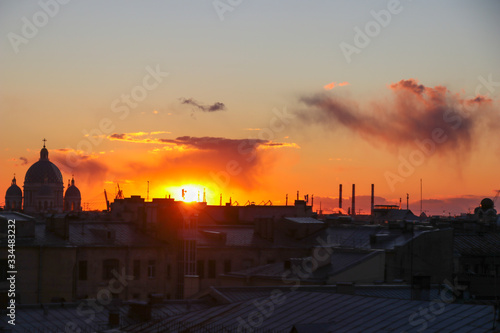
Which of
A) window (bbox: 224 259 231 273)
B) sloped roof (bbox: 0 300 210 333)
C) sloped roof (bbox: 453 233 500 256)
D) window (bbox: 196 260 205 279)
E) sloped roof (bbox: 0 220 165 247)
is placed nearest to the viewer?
sloped roof (bbox: 0 300 210 333)

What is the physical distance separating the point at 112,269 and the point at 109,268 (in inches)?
12.2

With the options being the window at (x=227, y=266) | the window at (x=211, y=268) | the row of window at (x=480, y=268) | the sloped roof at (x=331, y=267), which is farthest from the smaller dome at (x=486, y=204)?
the sloped roof at (x=331, y=267)

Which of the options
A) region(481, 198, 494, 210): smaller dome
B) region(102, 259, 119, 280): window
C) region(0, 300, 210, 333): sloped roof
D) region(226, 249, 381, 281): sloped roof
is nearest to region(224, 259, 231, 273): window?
region(102, 259, 119, 280): window

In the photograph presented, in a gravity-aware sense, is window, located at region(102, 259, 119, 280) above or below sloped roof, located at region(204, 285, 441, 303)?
below

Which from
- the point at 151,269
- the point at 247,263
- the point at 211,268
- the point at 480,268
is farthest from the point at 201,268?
the point at 480,268

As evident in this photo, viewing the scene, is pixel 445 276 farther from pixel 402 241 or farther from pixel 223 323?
pixel 223 323

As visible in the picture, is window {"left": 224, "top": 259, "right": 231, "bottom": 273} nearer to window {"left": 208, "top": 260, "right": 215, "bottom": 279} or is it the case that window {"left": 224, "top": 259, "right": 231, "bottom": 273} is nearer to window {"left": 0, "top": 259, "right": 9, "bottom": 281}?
window {"left": 208, "top": 260, "right": 215, "bottom": 279}

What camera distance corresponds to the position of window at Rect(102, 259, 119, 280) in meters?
65.2

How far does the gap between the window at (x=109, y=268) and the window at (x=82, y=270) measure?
160cm

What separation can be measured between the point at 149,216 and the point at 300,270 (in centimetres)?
1983

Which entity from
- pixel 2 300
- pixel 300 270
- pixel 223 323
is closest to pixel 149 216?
pixel 300 270

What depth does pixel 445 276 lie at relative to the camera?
60.3m

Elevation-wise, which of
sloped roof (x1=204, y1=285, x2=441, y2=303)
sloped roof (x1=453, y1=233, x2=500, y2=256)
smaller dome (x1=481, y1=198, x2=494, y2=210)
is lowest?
sloped roof (x1=204, y1=285, x2=441, y2=303)

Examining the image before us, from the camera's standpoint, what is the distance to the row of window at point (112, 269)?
6381 cm
